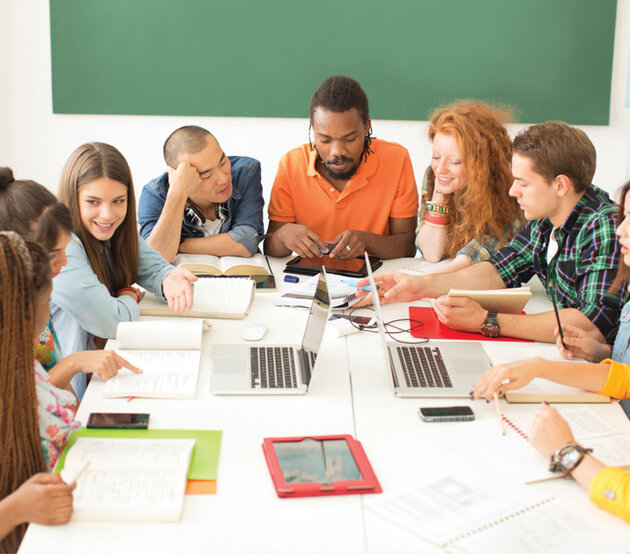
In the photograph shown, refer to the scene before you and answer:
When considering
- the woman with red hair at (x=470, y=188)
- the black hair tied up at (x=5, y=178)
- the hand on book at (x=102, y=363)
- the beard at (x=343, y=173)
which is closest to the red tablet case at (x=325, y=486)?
the hand on book at (x=102, y=363)

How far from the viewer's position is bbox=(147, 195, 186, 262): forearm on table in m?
2.65

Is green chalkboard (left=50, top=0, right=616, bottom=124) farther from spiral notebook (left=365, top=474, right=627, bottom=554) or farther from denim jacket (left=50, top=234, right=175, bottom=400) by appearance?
spiral notebook (left=365, top=474, right=627, bottom=554)

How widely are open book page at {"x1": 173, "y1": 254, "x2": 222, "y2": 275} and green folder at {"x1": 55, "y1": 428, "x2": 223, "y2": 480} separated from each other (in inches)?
44.4

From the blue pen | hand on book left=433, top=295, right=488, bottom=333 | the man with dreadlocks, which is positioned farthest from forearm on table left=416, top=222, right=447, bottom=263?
hand on book left=433, top=295, right=488, bottom=333

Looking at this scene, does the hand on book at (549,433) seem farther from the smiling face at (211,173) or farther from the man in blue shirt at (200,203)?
the smiling face at (211,173)

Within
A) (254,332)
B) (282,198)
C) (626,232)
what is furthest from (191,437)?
(282,198)

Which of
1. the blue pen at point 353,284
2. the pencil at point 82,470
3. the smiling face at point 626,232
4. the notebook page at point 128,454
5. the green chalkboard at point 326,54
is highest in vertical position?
the green chalkboard at point 326,54

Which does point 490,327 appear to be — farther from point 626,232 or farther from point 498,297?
point 626,232

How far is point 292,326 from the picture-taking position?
212 centimetres

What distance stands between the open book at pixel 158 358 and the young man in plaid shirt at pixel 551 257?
70cm

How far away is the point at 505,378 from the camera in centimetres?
161

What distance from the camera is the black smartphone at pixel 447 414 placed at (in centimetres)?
155

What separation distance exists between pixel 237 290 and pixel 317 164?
3.07ft

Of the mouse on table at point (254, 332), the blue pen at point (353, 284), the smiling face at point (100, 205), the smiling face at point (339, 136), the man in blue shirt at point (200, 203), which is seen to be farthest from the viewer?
the smiling face at point (339, 136)
